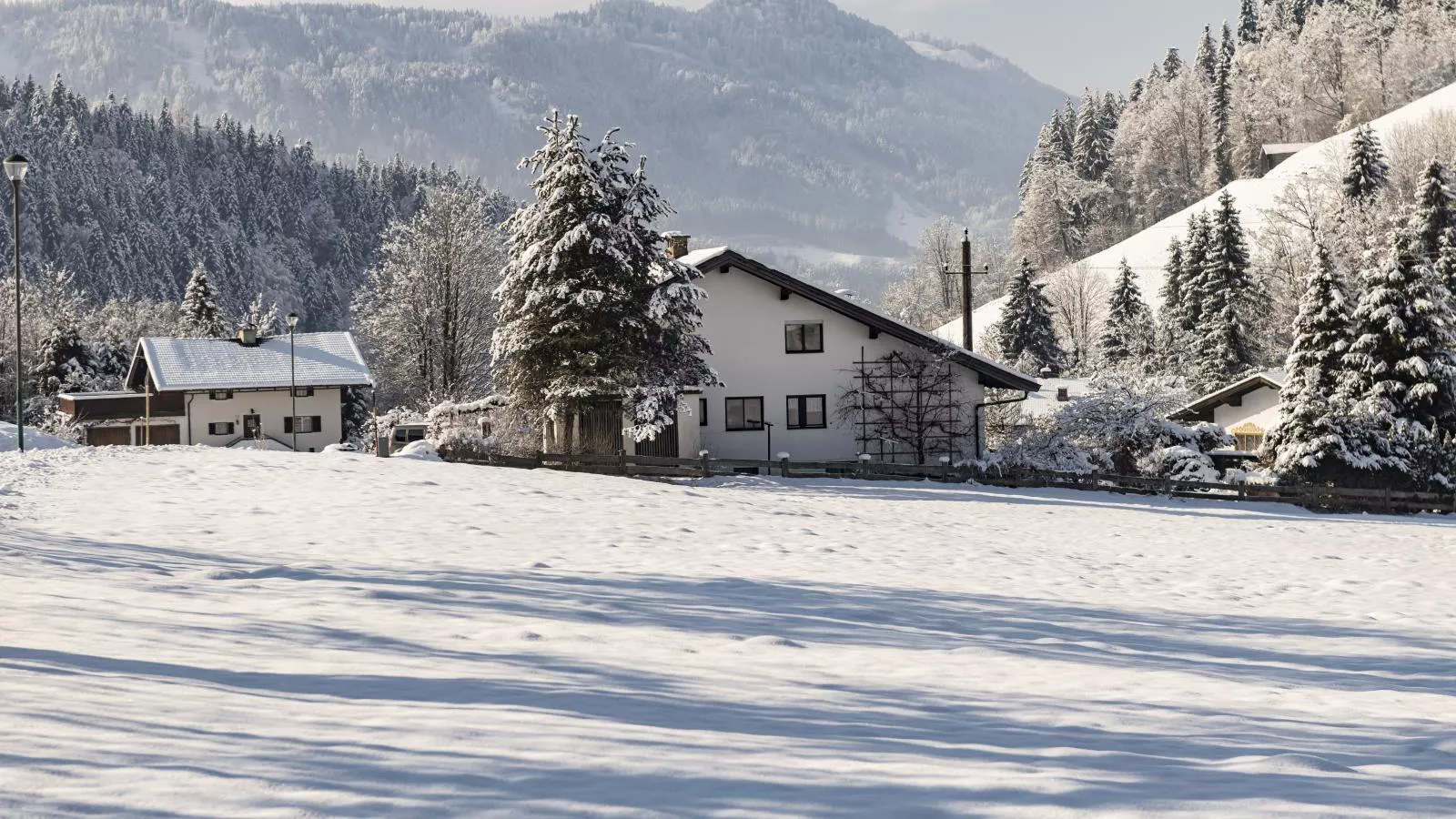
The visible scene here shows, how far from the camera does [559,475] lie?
2878 centimetres

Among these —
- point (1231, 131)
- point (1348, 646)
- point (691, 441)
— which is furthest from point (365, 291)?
point (1231, 131)

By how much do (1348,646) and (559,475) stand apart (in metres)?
19.5

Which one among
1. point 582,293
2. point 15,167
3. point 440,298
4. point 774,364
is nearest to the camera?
point 15,167

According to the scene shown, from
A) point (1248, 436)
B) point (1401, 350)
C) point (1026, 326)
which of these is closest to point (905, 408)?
point (1401, 350)

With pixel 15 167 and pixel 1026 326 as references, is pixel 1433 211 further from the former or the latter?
pixel 15 167

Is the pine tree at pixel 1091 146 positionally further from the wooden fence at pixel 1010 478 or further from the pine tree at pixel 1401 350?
the wooden fence at pixel 1010 478

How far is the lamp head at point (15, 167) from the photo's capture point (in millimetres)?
24781

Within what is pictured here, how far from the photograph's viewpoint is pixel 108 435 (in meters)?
65.2

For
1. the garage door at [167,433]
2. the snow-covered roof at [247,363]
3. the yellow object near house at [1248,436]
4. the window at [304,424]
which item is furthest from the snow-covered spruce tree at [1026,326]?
the garage door at [167,433]

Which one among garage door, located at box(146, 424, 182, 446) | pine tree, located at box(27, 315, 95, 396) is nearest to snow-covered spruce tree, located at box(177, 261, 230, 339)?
pine tree, located at box(27, 315, 95, 396)

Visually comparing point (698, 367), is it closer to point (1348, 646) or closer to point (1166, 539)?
point (1166, 539)

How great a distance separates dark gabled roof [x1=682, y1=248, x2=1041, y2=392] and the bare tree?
632 millimetres

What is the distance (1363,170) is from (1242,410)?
41986 mm

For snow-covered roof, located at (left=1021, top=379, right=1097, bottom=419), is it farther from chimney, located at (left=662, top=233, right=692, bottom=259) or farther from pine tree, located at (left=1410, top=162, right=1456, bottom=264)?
chimney, located at (left=662, top=233, right=692, bottom=259)
